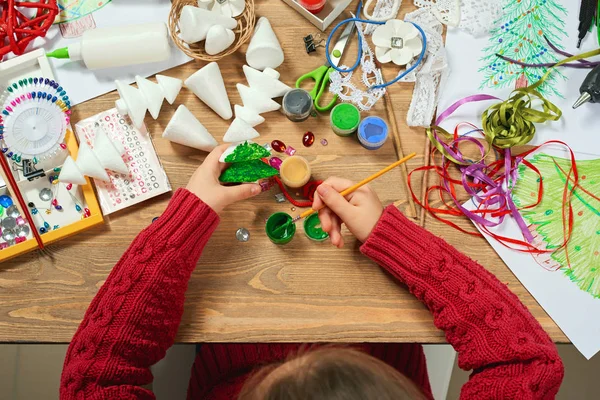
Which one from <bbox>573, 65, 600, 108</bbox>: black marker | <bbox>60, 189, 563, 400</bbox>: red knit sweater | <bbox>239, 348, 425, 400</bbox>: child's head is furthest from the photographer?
<bbox>573, 65, 600, 108</bbox>: black marker

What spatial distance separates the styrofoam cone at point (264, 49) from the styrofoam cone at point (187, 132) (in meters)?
0.15

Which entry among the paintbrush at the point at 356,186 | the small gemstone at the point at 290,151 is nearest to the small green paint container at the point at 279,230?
the paintbrush at the point at 356,186

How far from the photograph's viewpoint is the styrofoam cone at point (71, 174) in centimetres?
85

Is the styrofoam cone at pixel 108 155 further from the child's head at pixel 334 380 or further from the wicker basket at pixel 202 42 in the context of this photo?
the child's head at pixel 334 380

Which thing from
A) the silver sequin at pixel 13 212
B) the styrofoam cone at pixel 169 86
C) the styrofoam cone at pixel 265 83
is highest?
the styrofoam cone at pixel 169 86

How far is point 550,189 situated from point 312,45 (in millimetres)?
508

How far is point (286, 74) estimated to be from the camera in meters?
0.93

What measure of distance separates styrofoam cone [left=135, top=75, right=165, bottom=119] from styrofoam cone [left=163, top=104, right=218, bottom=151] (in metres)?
0.04

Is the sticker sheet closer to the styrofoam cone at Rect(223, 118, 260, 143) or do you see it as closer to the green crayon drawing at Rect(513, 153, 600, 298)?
the styrofoam cone at Rect(223, 118, 260, 143)

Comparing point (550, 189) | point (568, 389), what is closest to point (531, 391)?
point (550, 189)

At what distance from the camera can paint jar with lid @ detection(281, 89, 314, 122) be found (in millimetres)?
885

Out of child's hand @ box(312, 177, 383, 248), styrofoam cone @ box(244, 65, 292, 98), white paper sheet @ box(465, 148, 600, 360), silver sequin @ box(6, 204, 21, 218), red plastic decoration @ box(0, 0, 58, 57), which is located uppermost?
red plastic decoration @ box(0, 0, 58, 57)

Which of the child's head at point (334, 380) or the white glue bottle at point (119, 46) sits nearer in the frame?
the child's head at point (334, 380)

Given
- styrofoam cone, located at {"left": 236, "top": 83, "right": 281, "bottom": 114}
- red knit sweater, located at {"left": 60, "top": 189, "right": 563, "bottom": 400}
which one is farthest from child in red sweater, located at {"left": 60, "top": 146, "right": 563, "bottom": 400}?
styrofoam cone, located at {"left": 236, "top": 83, "right": 281, "bottom": 114}
